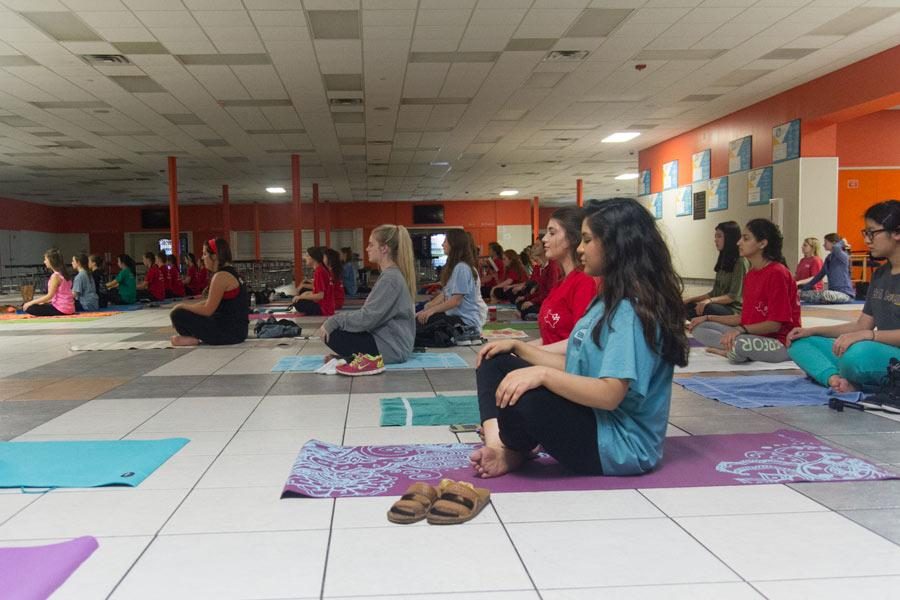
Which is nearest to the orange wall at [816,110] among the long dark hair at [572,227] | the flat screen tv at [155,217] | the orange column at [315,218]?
the long dark hair at [572,227]

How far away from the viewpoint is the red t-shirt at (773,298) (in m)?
5.01

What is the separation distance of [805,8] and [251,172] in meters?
15.6

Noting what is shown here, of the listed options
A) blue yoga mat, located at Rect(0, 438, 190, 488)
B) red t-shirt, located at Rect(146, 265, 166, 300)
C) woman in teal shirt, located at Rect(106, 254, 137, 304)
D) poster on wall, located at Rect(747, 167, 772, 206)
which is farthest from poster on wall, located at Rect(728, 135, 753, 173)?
blue yoga mat, located at Rect(0, 438, 190, 488)

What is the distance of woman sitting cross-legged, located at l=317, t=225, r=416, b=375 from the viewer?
5168 millimetres

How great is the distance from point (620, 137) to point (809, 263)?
5598 millimetres

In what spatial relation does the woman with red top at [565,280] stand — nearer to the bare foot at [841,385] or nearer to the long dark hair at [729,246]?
the bare foot at [841,385]

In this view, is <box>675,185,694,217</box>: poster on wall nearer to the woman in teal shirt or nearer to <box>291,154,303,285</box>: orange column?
<box>291,154,303,285</box>: orange column

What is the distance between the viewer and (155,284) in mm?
13750

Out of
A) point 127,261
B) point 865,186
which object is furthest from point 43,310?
point 865,186

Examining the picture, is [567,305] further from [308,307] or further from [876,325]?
[308,307]

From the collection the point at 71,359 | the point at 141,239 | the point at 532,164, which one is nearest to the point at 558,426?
the point at 71,359

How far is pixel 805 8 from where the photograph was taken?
7.71 metres

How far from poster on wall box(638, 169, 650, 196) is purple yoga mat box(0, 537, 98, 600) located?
16831 millimetres

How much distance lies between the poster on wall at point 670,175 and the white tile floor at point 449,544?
14.2 metres
